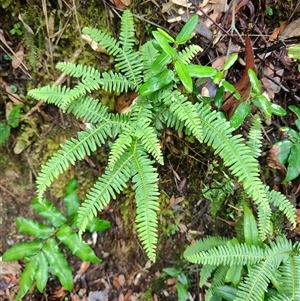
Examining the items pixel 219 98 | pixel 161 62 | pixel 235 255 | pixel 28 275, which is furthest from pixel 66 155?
pixel 235 255

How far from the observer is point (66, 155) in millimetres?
2691

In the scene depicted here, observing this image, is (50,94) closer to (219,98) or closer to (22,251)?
(219,98)

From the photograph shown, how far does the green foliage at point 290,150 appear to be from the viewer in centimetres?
307

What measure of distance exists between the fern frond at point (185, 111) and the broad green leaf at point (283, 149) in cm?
82

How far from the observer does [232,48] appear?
311 cm

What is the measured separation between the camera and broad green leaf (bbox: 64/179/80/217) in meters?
3.43

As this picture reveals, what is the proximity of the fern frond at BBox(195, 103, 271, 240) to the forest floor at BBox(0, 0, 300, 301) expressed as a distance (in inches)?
22.3

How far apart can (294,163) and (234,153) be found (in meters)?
0.75

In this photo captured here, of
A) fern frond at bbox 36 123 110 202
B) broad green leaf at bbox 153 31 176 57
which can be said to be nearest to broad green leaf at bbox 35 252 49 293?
fern frond at bbox 36 123 110 202

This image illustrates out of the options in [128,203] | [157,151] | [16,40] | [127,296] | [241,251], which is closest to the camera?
[157,151]

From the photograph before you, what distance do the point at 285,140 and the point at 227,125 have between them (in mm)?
749

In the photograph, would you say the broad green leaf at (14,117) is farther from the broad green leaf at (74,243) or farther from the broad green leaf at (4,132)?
the broad green leaf at (74,243)

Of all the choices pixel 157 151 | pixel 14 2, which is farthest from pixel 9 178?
pixel 157 151

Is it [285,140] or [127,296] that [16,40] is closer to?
[285,140]
